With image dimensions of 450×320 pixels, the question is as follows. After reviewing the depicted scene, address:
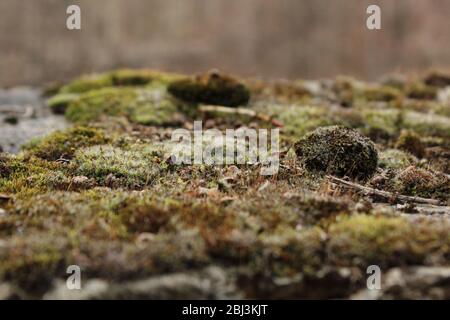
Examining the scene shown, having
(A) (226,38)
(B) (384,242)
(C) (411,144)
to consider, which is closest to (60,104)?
(C) (411,144)

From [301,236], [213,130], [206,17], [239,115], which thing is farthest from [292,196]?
[206,17]

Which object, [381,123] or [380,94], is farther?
[380,94]

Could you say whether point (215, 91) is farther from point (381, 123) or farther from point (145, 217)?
point (145, 217)

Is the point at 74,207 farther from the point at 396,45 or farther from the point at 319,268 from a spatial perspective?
the point at 396,45

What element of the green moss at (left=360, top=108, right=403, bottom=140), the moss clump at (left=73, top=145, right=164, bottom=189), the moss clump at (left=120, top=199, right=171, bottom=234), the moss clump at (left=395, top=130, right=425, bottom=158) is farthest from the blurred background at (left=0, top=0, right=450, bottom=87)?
the moss clump at (left=120, top=199, right=171, bottom=234)

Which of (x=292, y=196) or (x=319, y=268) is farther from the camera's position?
(x=292, y=196)

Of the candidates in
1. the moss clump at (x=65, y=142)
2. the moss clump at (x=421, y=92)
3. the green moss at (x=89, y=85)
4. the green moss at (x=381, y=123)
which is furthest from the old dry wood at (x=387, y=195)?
the green moss at (x=89, y=85)
